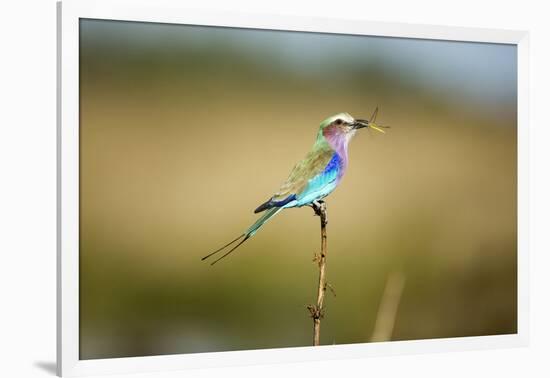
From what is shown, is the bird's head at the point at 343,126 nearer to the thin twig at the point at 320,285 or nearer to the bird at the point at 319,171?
the bird at the point at 319,171

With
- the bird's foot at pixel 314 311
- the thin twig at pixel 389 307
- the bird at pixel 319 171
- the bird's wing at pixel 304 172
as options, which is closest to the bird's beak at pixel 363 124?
the bird at pixel 319 171

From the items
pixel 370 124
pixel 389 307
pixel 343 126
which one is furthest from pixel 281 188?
pixel 389 307

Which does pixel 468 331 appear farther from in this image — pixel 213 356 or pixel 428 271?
pixel 213 356

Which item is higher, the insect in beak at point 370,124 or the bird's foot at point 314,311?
the insect in beak at point 370,124

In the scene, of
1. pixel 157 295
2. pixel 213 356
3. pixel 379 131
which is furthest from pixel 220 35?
pixel 213 356

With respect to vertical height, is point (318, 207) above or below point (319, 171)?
below

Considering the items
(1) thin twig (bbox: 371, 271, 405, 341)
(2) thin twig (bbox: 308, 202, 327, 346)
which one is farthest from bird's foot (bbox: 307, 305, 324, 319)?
(1) thin twig (bbox: 371, 271, 405, 341)

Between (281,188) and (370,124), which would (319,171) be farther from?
(370,124)

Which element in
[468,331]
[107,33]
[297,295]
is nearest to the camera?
[107,33]
